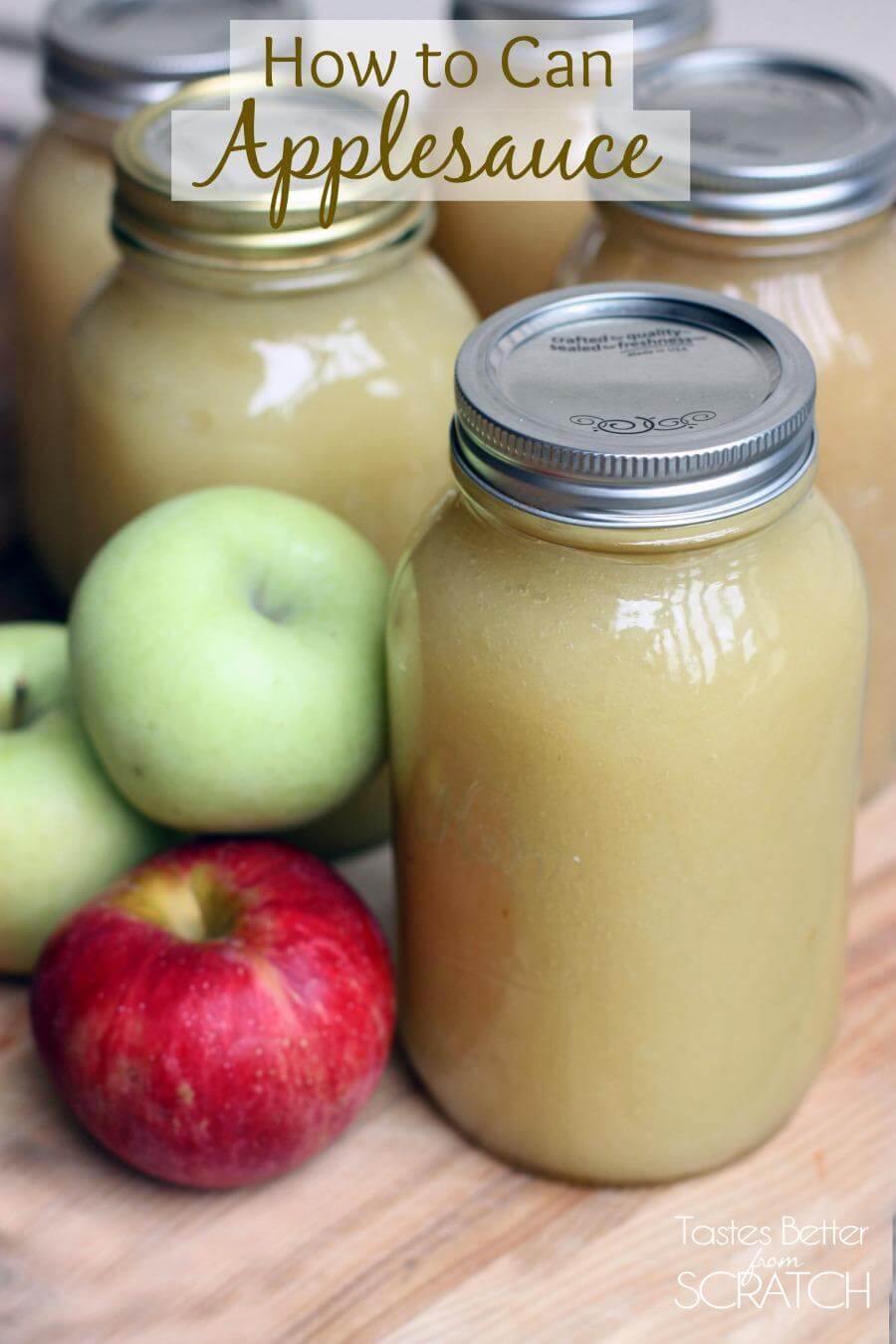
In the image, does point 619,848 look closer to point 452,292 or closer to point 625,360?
point 625,360

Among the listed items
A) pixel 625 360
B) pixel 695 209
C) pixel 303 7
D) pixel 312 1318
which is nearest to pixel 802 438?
pixel 625 360

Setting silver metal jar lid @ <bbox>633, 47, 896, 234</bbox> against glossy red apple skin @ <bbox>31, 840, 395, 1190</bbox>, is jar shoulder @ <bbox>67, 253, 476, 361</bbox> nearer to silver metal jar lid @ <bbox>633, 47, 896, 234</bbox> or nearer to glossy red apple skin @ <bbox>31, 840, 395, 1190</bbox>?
silver metal jar lid @ <bbox>633, 47, 896, 234</bbox>

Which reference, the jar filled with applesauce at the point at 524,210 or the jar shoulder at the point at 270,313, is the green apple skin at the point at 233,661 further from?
Answer: the jar filled with applesauce at the point at 524,210

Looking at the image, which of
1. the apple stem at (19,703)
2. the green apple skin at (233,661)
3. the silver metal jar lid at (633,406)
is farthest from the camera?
the apple stem at (19,703)

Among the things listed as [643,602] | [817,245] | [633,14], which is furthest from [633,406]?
[633,14]

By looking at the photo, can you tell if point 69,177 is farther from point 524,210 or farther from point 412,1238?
point 412,1238

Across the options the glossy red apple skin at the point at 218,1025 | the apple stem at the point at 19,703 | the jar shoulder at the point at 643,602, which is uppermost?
the jar shoulder at the point at 643,602

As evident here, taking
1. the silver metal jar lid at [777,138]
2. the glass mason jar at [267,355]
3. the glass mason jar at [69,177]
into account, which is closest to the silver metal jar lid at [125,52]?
the glass mason jar at [69,177]
